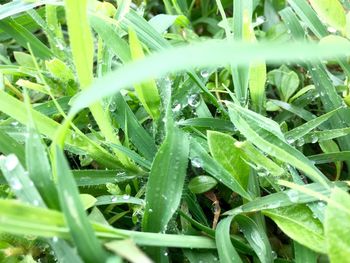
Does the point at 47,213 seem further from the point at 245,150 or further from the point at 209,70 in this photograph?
the point at 209,70

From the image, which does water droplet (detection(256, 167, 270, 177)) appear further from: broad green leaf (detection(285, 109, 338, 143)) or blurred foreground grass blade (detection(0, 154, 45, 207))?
blurred foreground grass blade (detection(0, 154, 45, 207))

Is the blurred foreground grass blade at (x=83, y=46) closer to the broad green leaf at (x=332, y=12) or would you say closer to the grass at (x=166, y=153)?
the grass at (x=166, y=153)

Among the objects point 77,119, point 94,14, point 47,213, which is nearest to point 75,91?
point 77,119

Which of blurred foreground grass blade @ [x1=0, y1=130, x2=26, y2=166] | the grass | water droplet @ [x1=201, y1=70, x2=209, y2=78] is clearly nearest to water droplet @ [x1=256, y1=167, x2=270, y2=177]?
the grass

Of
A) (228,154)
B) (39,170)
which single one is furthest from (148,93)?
(39,170)

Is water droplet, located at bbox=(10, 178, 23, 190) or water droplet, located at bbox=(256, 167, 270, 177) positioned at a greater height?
water droplet, located at bbox=(10, 178, 23, 190)

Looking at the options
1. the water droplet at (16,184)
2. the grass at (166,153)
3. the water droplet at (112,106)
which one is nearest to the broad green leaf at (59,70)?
the grass at (166,153)

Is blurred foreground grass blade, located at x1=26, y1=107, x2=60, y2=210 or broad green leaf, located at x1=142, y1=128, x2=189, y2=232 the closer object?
blurred foreground grass blade, located at x1=26, y1=107, x2=60, y2=210

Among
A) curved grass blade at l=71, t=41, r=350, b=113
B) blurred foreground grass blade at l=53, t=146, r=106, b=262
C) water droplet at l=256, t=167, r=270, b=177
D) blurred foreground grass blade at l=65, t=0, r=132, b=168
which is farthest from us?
water droplet at l=256, t=167, r=270, b=177

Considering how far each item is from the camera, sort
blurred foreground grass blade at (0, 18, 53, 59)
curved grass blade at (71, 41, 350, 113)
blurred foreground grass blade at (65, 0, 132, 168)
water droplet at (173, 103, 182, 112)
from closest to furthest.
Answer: curved grass blade at (71, 41, 350, 113)
blurred foreground grass blade at (65, 0, 132, 168)
water droplet at (173, 103, 182, 112)
blurred foreground grass blade at (0, 18, 53, 59)

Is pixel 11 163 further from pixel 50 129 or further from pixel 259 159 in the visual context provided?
pixel 259 159
